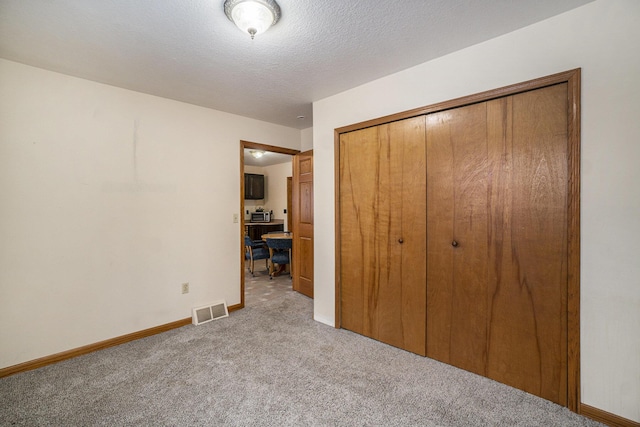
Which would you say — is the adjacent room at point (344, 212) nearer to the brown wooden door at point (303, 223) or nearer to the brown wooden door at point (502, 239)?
the brown wooden door at point (502, 239)

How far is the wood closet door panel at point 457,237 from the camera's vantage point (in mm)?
2068

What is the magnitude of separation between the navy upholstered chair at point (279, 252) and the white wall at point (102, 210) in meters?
1.35

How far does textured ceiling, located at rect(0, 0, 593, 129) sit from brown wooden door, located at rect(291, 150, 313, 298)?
1.48m

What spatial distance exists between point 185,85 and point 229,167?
3.51 feet

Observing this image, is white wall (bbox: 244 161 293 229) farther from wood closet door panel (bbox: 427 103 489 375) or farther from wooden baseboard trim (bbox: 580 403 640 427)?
wooden baseboard trim (bbox: 580 403 640 427)

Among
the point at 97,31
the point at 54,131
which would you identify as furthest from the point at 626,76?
the point at 54,131

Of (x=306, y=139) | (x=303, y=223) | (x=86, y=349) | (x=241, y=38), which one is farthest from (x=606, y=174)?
(x=86, y=349)

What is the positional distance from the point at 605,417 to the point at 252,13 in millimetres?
3083

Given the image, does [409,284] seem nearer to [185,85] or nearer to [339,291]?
[339,291]

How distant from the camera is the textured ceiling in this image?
163 centimetres

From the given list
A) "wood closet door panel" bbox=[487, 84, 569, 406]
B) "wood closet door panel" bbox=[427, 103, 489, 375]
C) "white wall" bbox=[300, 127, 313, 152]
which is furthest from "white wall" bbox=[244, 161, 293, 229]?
"wood closet door panel" bbox=[487, 84, 569, 406]

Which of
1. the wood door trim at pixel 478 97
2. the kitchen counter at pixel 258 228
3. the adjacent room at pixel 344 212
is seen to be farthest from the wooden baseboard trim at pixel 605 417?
the kitchen counter at pixel 258 228

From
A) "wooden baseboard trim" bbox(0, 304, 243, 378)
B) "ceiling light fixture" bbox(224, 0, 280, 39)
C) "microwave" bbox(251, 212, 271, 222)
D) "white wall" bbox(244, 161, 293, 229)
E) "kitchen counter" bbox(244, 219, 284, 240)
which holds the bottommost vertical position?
"wooden baseboard trim" bbox(0, 304, 243, 378)

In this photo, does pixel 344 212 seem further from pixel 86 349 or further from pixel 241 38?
pixel 86 349
